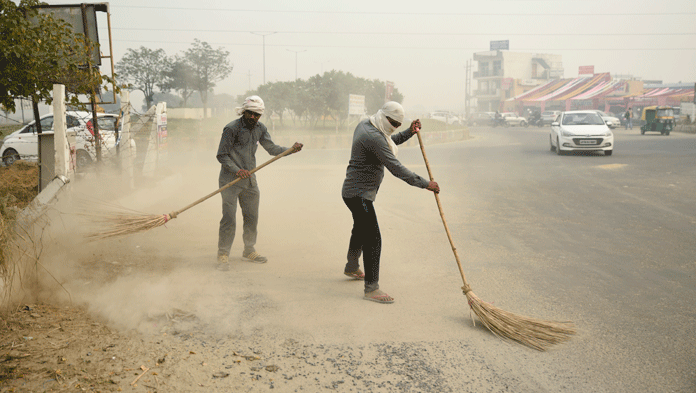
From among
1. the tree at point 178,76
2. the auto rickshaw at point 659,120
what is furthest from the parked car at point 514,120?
the tree at point 178,76

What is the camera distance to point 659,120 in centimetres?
2734

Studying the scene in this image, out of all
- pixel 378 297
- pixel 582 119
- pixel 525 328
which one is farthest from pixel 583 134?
pixel 525 328

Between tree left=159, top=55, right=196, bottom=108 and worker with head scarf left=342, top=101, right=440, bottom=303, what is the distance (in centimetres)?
3137

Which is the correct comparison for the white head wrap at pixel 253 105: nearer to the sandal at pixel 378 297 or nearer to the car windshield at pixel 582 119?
the sandal at pixel 378 297

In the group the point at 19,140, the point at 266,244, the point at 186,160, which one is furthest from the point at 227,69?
the point at 266,244

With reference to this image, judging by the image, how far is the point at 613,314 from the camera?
4.01 metres

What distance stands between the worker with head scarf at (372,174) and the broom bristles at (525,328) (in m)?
0.85

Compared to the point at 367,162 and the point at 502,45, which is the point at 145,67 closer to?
the point at 367,162

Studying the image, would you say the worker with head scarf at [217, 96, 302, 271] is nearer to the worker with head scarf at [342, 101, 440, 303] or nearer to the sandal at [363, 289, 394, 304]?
the worker with head scarf at [342, 101, 440, 303]

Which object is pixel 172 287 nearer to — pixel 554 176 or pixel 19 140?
pixel 554 176

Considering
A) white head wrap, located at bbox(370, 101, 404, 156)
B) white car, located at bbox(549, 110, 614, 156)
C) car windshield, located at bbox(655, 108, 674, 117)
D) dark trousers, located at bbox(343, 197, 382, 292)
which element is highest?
car windshield, located at bbox(655, 108, 674, 117)

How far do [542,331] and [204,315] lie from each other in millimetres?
2424

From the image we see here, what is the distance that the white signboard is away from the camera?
91.5ft

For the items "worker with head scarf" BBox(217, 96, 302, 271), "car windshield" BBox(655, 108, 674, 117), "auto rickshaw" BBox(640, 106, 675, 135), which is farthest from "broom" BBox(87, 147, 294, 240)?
"car windshield" BBox(655, 108, 674, 117)
